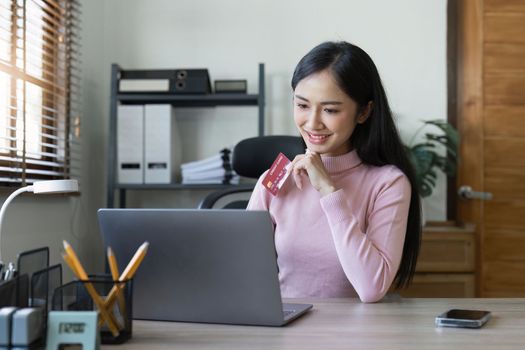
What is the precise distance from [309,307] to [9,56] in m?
1.66

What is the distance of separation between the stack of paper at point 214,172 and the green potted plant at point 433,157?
81 centimetres

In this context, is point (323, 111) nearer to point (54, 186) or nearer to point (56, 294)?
point (54, 186)

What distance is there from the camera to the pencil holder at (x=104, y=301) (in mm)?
897

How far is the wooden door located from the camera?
3.04 metres

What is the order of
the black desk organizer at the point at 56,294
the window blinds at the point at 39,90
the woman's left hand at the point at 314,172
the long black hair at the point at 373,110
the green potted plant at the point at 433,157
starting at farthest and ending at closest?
the green potted plant at the point at 433,157 < the window blinds at the point at 39,90 < the long black hair at the point at 373,110 < the woman's left hand at the point at 314,172 < the black desk organizer at the point at 56,294

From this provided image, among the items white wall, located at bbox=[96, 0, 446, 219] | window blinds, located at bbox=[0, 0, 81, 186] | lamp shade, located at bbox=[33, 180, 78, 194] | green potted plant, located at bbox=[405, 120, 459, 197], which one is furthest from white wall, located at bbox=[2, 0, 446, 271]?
lamp shade, located at bbox=[33, 180, 78, 194]

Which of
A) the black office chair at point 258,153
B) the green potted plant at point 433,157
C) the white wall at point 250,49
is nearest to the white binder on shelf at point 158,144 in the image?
the white wall at point 250,49

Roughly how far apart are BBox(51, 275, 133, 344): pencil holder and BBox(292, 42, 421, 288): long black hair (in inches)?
31.0

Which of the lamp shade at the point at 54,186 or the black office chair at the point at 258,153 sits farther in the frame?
the black office chair at the point at 258,153

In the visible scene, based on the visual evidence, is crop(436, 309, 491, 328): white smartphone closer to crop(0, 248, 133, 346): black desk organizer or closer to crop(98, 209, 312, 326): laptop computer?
crop(98, 209, 312, 326): laptop computer

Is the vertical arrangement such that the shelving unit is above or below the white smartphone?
above

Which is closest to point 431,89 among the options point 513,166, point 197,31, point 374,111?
point 513,166

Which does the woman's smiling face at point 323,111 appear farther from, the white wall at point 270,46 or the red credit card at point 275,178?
the white wall at point 270,46

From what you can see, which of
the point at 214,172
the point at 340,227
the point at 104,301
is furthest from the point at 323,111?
the point at 214,172
